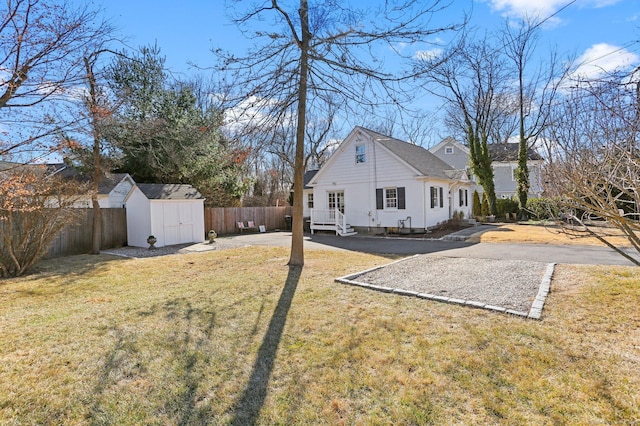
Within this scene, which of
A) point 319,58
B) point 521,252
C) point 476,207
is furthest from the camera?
point 476,207

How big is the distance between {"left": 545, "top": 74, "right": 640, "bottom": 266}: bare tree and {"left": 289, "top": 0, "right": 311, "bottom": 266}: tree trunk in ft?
→ 16.5

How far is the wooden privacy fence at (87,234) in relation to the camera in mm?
11484

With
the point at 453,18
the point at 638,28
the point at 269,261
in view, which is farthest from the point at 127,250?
the point at 638,28

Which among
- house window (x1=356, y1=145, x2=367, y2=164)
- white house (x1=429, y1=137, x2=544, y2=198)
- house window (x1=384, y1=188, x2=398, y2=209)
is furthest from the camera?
white house (x1=429, y1=137, x2=544, y2=198)

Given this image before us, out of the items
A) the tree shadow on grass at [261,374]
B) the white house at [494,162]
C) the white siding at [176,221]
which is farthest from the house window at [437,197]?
the tree shadow on grass at [261,374]

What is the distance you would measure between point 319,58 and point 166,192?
963cm

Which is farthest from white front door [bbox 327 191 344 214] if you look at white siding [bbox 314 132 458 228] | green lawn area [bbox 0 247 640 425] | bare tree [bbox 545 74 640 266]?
bare tree [bbox 545 74 640 266]

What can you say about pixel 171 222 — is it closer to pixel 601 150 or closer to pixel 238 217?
pixel 238 217

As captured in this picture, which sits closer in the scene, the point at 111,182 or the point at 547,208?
the point at 547,208

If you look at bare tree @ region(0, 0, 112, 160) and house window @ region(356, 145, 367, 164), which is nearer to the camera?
bare tree @ region(0, 0, 112, 160)

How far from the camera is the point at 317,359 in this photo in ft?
11.3

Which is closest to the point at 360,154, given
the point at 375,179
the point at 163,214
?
the point at 375,179

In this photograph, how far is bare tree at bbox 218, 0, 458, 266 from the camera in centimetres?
671

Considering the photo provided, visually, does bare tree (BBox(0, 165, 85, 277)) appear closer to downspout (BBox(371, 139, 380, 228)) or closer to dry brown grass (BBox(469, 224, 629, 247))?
downspout (BBox(371, 139, 380, 228))
